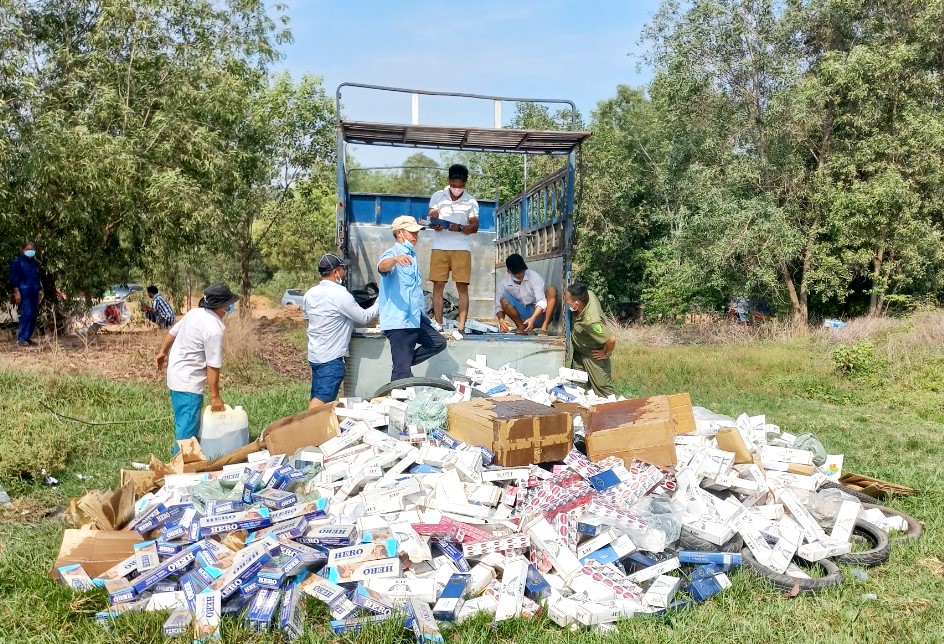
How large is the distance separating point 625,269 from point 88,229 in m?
19.6

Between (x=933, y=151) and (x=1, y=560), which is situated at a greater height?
(x=933, y=151)

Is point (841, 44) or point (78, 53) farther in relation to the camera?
point (841, 44)

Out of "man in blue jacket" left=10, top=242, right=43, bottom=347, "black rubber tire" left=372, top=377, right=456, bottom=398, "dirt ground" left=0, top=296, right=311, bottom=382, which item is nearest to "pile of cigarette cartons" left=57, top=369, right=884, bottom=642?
"black rubber tire" left=372, top=377, right=456, bottom=398

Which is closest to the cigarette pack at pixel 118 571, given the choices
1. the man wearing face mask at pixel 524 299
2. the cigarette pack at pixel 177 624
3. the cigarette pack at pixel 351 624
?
the cigarette pack at pixel 177 624

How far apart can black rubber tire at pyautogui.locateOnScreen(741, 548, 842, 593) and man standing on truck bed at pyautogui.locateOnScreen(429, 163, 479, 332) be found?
14.0ft

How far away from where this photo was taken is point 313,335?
6559mm

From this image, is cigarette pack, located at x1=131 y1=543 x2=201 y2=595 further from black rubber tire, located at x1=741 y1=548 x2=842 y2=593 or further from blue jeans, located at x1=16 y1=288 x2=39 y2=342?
blue jeans, located at x1=16 y1=288 x2=39 y2=342

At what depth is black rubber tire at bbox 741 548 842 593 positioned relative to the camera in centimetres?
399

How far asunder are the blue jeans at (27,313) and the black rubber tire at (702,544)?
1178 cm

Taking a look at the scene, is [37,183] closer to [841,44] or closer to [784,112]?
[784,112]

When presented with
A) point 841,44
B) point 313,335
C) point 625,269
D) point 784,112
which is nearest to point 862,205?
point 784,112

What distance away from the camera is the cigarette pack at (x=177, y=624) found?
3443mm

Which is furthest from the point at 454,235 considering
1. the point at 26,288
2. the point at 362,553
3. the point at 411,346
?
the point at 26,288

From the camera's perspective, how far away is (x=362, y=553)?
3896 mm
